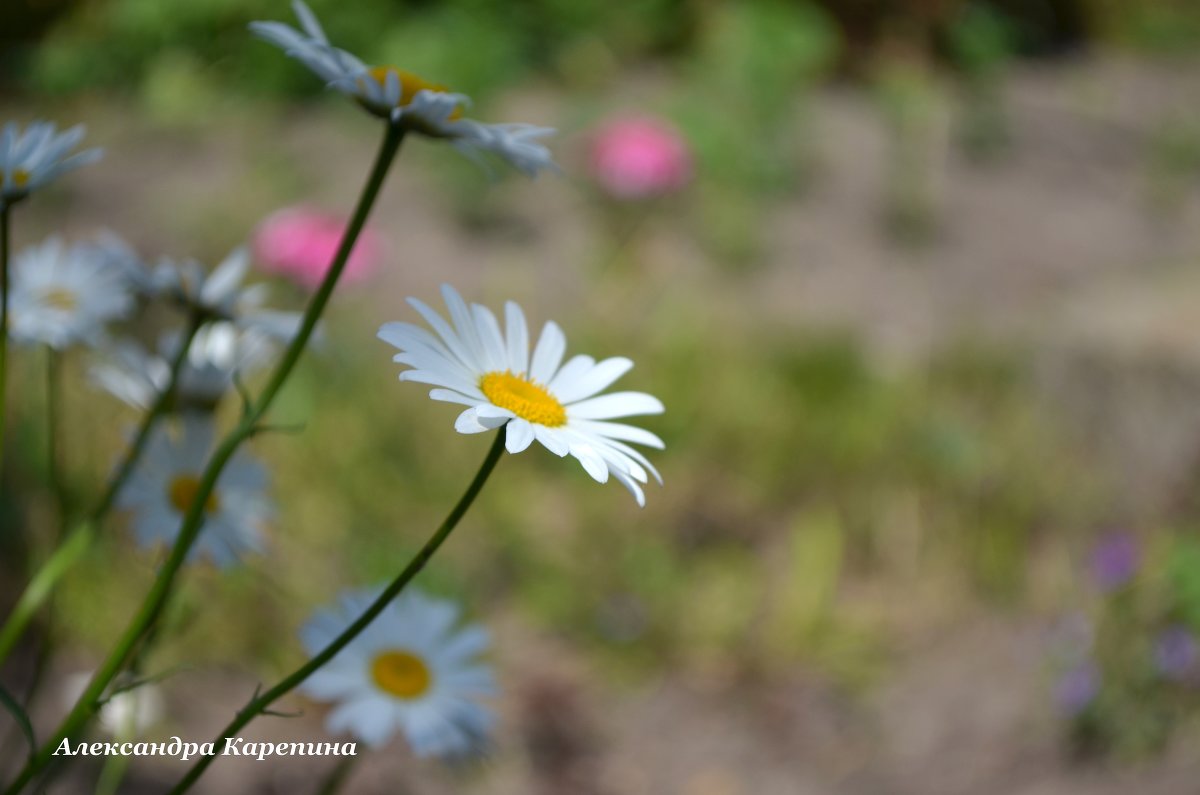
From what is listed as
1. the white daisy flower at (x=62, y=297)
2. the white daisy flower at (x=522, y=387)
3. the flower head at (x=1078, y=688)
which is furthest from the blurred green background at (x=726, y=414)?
the white daisy flower at (x=62, y=297)

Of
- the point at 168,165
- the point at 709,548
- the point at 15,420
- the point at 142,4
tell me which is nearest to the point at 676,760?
the point at 709,548

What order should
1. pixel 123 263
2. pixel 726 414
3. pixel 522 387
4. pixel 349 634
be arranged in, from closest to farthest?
pixel 349 634 < pixel 522 387 < pixel 123 263 < pixel 726 414

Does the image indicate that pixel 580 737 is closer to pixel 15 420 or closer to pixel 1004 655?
pixel 1004 655

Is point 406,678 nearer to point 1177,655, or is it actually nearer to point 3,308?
point 3,308

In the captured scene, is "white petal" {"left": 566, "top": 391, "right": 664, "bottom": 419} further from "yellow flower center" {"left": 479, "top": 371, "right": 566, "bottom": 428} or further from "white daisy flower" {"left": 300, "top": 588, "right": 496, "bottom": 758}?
"white daisy flower" {"left": 300, "top": 588, "right": 496, "bottom": 758}

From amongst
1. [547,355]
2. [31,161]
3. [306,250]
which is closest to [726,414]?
[306,250]

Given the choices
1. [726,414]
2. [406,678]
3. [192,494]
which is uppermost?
[726,414]

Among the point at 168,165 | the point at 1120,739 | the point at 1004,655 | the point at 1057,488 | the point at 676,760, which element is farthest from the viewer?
the point at 168,165
